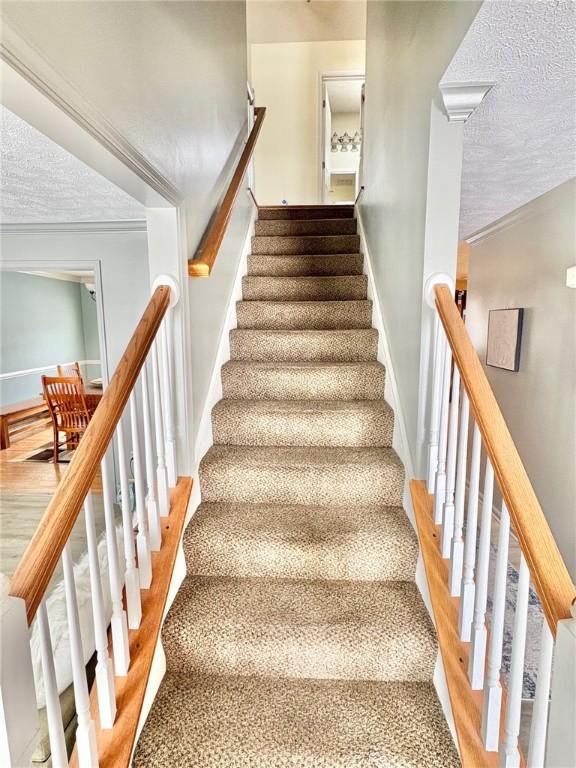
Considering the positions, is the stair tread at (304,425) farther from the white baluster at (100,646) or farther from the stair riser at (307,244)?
the stair riser at (307,244)

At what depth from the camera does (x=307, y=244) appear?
3256 millimetres

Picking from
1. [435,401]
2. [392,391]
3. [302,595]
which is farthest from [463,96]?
[302,595]

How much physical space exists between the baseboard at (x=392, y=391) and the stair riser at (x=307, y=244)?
12.2 inches

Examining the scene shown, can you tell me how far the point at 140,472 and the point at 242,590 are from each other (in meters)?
0.61

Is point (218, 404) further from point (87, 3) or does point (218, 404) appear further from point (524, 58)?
point (524, 58)

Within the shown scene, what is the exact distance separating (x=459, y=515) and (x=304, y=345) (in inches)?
54.5

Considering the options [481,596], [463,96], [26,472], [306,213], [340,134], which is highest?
[340,134]

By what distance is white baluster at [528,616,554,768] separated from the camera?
83 centimetres

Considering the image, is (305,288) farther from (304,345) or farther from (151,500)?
(151,500)

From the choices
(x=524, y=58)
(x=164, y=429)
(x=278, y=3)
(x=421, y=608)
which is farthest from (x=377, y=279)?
(x=278, y=3)

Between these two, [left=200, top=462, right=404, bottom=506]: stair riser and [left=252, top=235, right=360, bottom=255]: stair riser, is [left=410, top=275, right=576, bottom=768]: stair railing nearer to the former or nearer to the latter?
[left=200, top=462, right=404, bottom=506]: stair riser

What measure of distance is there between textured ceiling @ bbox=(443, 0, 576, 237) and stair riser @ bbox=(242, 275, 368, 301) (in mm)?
847

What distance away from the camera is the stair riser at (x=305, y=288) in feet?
9.34

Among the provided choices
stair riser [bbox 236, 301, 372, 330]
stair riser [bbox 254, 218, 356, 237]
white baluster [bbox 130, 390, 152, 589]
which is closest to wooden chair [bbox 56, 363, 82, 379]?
stair riser [bbox 254, 218, 356, 237]
